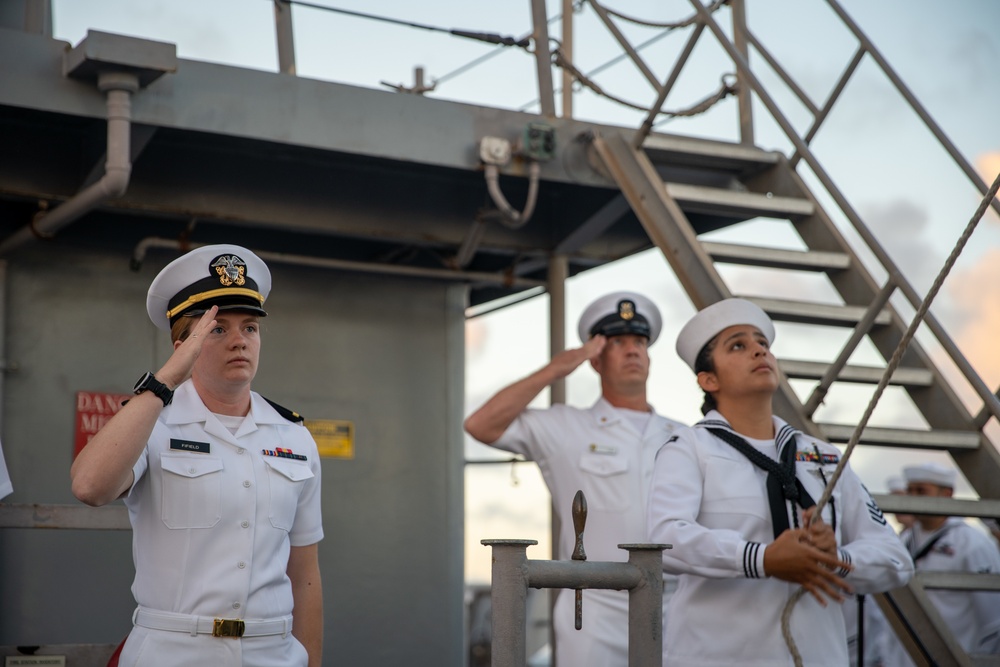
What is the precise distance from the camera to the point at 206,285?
10.9 ft

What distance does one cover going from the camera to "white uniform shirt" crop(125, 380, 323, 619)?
3.06 meters

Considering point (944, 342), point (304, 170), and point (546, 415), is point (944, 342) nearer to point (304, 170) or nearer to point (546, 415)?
point (546, 415)

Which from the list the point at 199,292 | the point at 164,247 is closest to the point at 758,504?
the point at 199,292

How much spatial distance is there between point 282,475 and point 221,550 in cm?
27

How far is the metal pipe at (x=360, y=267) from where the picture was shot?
6094 millimetres

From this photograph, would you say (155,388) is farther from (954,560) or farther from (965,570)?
(954,560)

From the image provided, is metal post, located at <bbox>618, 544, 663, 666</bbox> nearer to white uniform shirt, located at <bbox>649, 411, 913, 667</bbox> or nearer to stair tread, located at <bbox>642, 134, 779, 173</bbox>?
white uniform shirt, located at <bbox>649, 411, 913, 667</bbox>

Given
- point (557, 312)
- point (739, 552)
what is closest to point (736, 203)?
point (557, 312)

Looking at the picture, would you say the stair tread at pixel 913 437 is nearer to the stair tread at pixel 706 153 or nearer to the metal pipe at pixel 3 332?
the stair tread at pixel 706 153

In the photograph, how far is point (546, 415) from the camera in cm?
501

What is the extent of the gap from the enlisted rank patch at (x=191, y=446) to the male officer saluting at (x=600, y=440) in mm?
1787

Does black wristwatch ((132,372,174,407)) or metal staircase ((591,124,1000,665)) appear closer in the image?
black wristwatch ((132,372,174,407))

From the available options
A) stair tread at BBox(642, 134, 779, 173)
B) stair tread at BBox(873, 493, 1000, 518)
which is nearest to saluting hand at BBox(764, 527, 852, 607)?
stair tread at BBox(873, 493, 1000, 518)

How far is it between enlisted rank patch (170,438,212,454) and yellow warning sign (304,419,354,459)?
11.2 feet
